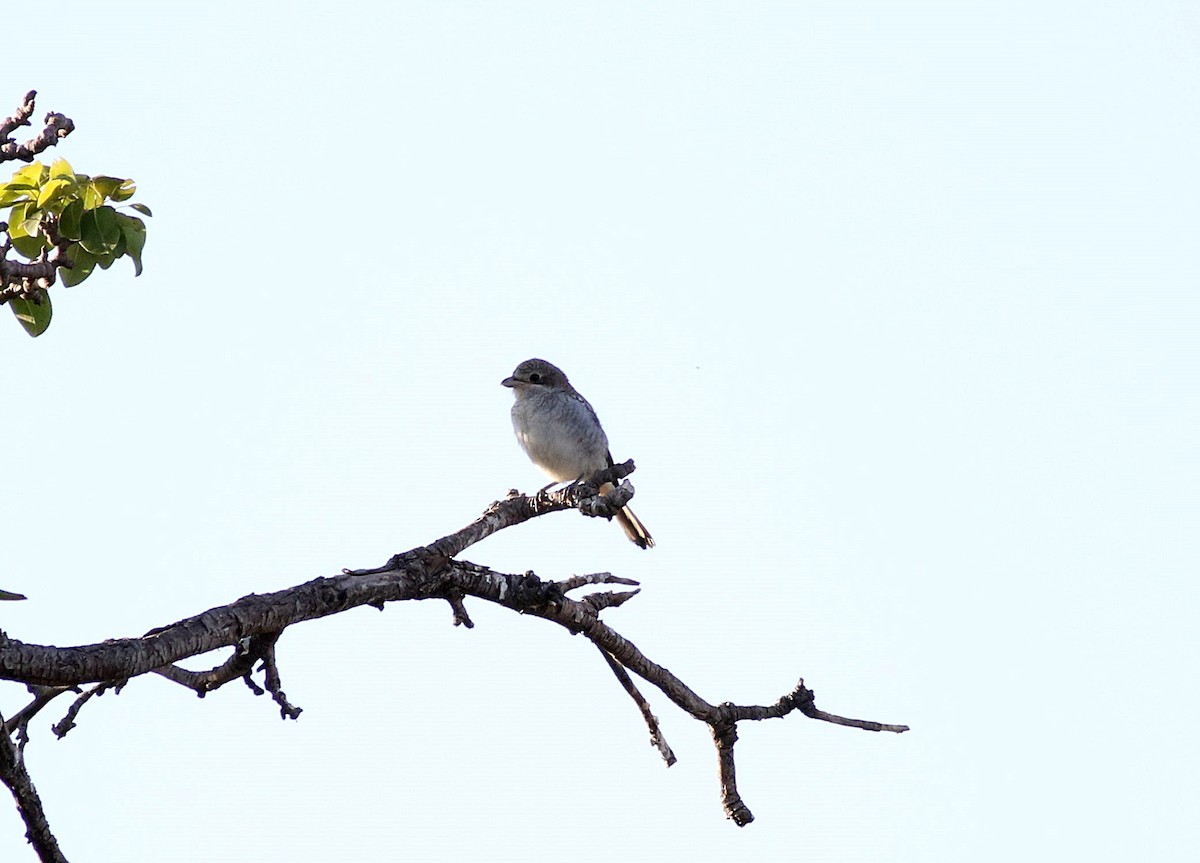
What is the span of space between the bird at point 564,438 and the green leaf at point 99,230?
6.33m

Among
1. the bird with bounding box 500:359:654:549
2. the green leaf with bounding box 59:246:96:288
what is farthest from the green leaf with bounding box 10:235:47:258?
the bird with bounding box 500:359:654:549

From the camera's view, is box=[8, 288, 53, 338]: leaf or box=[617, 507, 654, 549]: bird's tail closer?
box=[8, 288, 53, 338]: leaf

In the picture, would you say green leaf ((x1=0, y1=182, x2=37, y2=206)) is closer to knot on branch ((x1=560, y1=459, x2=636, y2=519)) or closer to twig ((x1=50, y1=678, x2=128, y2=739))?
twig ((x1=50, y1=678, x2=128, y2=739))

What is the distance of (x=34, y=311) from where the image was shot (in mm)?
4184

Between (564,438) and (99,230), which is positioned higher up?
(564,438)

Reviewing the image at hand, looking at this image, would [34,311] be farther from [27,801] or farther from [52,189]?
[27,801]

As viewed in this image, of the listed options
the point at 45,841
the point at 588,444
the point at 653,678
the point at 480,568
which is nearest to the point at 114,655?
the point at 45,841

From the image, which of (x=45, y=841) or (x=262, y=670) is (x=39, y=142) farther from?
(x=45, y=841)

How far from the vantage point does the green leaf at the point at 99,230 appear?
4.08 meters

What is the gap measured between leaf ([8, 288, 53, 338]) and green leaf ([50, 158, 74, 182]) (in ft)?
1.14

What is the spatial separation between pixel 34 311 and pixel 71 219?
0.31 meters

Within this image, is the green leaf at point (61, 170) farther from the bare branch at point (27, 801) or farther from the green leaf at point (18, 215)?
the bare branch at point (27, 801)

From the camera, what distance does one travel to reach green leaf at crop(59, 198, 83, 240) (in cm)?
411

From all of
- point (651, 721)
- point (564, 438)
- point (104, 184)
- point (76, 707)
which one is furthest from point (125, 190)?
point (564, 438)
